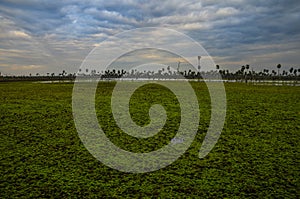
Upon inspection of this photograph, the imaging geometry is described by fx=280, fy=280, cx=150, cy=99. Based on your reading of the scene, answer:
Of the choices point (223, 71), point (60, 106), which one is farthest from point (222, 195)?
point (223, 71)

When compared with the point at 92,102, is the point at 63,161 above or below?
below

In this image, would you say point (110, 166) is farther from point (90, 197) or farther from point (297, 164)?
point (297, 164)

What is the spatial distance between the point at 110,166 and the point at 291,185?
201 cm

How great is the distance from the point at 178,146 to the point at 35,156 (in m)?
1.94

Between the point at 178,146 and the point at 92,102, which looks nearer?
the point at 178,146

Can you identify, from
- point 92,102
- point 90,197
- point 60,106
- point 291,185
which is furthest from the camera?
point 92,102

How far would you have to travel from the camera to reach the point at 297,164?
3400 millimetres

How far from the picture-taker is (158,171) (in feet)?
10.7

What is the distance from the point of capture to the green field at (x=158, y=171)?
9.23 ft

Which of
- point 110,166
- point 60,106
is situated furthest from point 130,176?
point 60,106

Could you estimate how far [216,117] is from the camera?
560cm

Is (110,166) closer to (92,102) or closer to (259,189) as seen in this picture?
(259,189)

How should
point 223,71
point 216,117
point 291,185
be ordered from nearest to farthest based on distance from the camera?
point 291,185, point 216,117, point 223,71

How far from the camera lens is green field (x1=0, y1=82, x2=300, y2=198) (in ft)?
9.23
